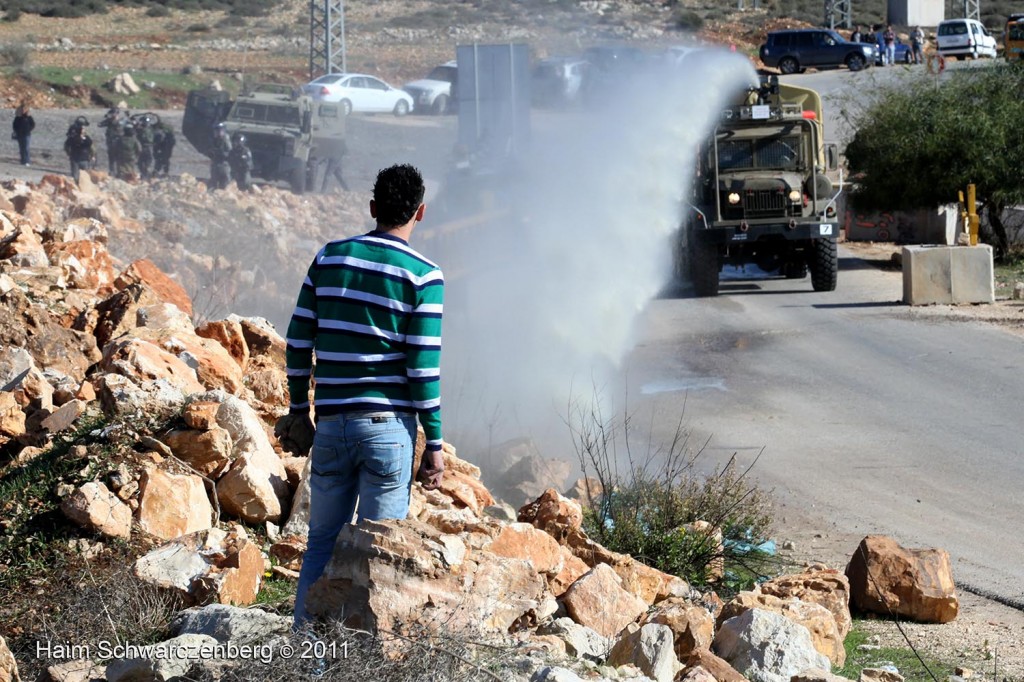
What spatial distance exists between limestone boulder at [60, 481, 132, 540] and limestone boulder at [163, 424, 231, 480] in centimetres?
56

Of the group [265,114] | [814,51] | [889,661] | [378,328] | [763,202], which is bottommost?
[889,661]

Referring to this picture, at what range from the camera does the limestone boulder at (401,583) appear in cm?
378

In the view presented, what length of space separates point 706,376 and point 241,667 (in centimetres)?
971

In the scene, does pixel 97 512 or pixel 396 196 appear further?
pixel 97 512

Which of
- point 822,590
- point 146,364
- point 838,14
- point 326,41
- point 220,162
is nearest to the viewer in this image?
point 822,590

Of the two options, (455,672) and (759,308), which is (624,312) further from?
(455,672)

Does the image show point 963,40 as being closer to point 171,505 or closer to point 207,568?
point 171,505

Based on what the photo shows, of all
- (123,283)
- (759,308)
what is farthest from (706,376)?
(123,283)

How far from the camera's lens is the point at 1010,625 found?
5.95 meters

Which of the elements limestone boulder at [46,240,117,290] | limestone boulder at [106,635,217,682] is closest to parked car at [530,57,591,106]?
limestone boulder at [46,240,117,290]

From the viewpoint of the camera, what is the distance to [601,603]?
4918mm

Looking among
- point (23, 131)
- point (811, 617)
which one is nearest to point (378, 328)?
point (811, 617)

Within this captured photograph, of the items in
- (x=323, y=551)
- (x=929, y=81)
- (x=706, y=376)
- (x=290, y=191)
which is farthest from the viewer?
(x=290, y=191)

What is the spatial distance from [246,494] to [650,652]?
2.43 metres
